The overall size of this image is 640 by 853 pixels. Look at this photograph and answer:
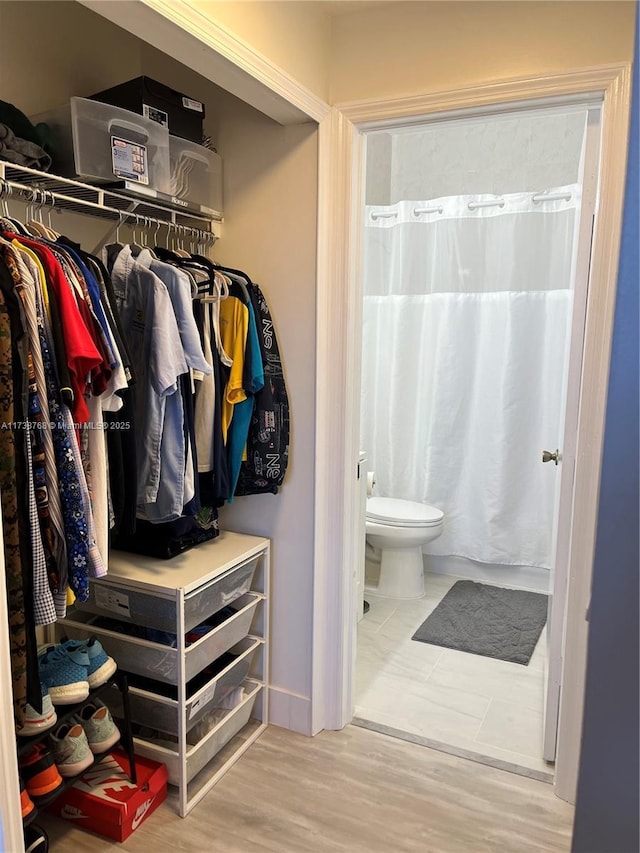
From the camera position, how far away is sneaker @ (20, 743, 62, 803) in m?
1.57

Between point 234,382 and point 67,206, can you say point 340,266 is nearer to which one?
point 234,382

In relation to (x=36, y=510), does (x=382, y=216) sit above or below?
above

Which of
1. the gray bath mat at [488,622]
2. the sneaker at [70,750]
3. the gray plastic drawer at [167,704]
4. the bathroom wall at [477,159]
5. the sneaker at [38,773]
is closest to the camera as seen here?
the sneaker at [38,773]

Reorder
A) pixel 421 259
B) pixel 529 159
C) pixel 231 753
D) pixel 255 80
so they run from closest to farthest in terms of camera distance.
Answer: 1. pixel 255 80
2. pixel 231 753
3. pixel 529 159
4. pixel 421 259

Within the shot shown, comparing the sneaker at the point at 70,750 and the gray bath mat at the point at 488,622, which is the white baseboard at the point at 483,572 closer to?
the gray bath mat at the point at 488,622

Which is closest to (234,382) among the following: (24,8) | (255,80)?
(255,80)

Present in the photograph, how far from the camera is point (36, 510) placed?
1.40 meters

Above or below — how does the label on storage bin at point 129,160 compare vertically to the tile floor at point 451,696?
above

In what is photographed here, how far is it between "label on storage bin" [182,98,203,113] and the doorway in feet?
4.49

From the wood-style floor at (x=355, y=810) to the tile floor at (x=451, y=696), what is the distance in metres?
0.11

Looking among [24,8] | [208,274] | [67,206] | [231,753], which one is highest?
[24,8]

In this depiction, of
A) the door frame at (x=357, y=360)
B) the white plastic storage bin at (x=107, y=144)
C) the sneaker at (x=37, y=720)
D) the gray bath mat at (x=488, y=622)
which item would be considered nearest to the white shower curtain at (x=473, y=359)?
the gray bath mat at (x=488, y=622)

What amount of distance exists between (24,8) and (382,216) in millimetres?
2215

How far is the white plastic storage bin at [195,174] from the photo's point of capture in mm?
1951
